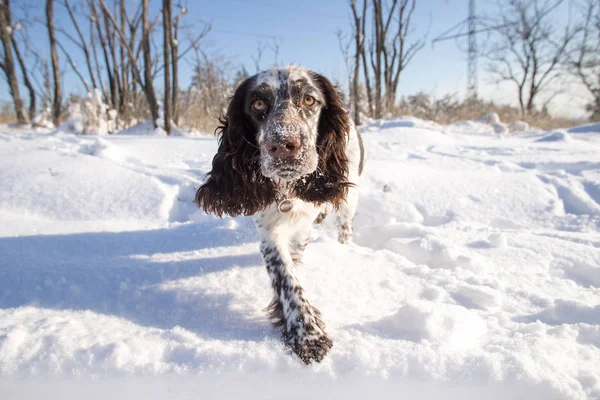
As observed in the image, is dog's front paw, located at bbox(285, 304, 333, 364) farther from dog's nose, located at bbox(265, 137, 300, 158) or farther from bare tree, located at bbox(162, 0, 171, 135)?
bare tree, located at bbox(162, 0, 171, 135)

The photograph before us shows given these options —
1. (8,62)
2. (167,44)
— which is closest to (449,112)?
(167,44)

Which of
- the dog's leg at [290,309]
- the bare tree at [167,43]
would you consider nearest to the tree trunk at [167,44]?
the bare tree at [167,43]

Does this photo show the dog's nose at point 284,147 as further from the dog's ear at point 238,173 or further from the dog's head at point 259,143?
the dog's ear at point 238,173

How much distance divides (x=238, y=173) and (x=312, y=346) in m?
1.06

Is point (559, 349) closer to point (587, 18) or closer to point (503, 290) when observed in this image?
point (503, 290)

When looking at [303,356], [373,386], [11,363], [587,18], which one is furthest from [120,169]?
[587,18]

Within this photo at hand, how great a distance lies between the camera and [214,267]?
1808 mm

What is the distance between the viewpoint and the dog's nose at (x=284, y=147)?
134cm

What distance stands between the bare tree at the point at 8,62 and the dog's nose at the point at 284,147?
11.0 m

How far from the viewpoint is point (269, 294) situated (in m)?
1.60

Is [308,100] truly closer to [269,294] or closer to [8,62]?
[269,294]

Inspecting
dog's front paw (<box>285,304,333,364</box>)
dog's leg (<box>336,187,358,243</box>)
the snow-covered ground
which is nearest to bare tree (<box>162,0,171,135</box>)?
the snow-covered ground

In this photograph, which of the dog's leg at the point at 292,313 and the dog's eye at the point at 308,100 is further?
the dog's eye at the point at 308,100

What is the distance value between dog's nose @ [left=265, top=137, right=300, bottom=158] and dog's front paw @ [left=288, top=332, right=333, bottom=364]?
679 mm
